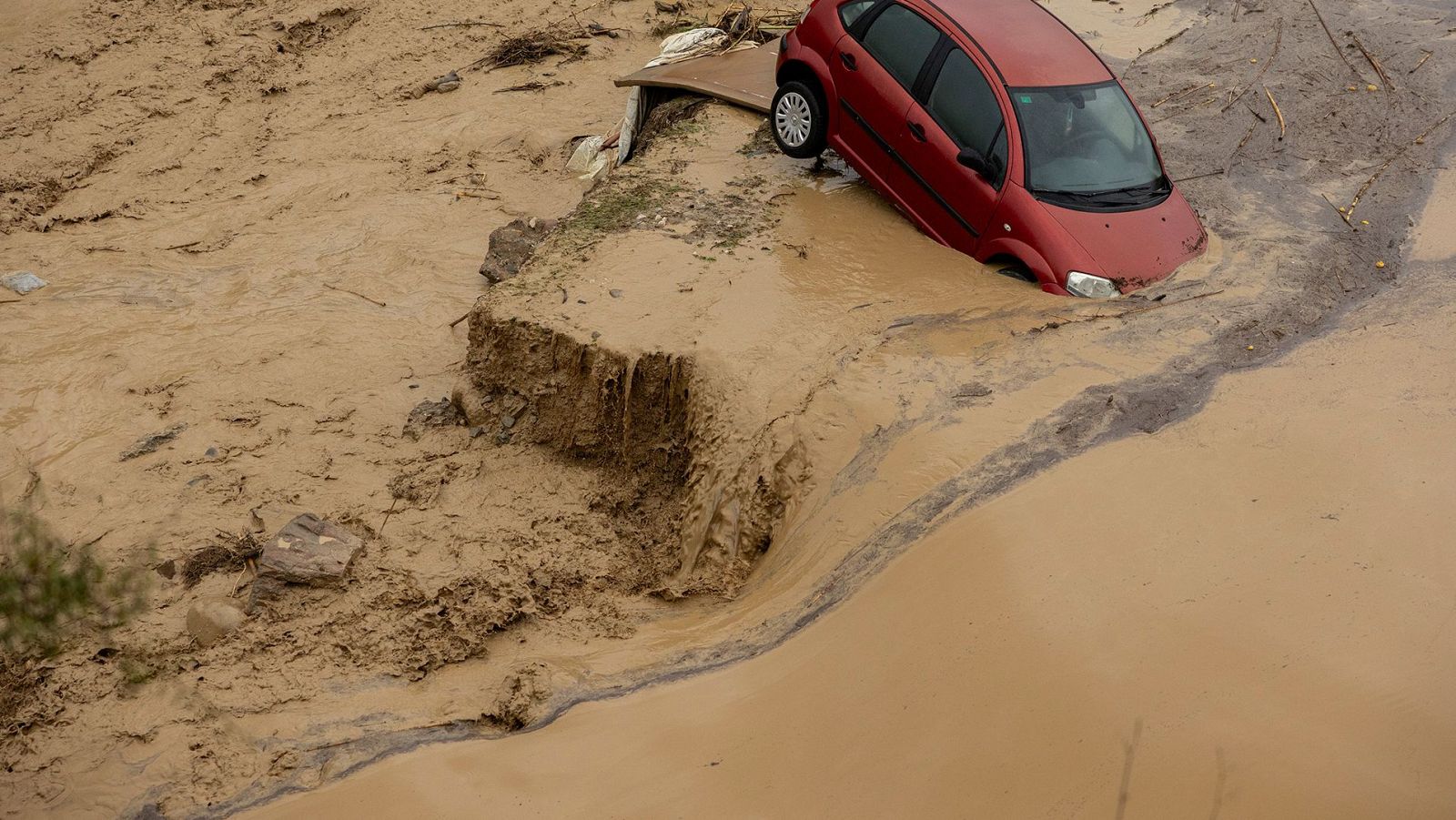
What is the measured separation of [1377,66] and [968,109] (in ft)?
18.5

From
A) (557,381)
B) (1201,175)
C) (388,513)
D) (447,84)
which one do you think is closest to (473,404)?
(557,381)

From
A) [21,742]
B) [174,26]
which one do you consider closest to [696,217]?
[21,742]

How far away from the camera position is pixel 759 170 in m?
8.08

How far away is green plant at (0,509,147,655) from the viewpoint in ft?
15.9

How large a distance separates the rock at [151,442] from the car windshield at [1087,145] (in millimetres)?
5891

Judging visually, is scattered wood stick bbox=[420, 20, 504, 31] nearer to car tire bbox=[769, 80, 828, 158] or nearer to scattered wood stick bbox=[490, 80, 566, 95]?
scattered wood stick bbox=[490, 80, 566, 95]

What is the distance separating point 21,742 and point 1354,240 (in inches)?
342

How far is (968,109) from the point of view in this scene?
7.05 metres

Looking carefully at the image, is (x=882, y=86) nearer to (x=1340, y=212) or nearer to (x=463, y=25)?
(x=1340, y=212)

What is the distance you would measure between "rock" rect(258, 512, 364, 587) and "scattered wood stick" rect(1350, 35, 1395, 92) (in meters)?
9.89

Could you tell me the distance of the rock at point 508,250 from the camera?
8516mm

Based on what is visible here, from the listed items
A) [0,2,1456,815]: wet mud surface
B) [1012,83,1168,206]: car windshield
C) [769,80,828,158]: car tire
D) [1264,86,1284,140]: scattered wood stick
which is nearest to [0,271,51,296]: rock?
Answer: [0,2,1456,815]: wet mud surface

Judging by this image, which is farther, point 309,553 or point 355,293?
point 355,293

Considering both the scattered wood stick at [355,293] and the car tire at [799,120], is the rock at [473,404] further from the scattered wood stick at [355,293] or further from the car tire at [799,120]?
the car tire at [799,120]
